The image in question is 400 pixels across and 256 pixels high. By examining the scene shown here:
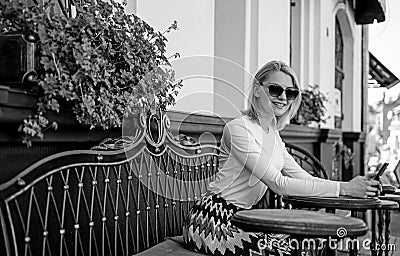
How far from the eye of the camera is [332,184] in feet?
8.95

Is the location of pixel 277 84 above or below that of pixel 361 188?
above

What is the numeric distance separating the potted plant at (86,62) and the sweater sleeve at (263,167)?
0.39 meters

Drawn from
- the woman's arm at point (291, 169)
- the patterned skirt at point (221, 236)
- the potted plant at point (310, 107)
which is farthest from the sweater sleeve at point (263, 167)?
the potted plant at point (310, 107)

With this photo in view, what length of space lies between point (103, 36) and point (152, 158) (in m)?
0.90

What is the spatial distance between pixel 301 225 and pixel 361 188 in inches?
31.6

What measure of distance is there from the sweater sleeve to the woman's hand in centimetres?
4

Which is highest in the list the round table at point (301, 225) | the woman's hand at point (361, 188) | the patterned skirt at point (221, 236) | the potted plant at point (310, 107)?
the potted plant at point (310, 107)

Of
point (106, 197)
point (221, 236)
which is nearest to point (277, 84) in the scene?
point (221, 236)

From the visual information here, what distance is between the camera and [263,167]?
2609mm

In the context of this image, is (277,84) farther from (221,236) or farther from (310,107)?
(310,107)

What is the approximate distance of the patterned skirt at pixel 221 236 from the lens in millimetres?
2498

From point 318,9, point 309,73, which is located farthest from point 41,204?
point 318,9

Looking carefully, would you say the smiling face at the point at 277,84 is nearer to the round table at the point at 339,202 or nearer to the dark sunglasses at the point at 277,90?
the dark sunglasses at the point at 277,90

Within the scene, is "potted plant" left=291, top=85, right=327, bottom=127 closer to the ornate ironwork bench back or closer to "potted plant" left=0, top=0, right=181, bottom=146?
the ornate ironwork bench back
